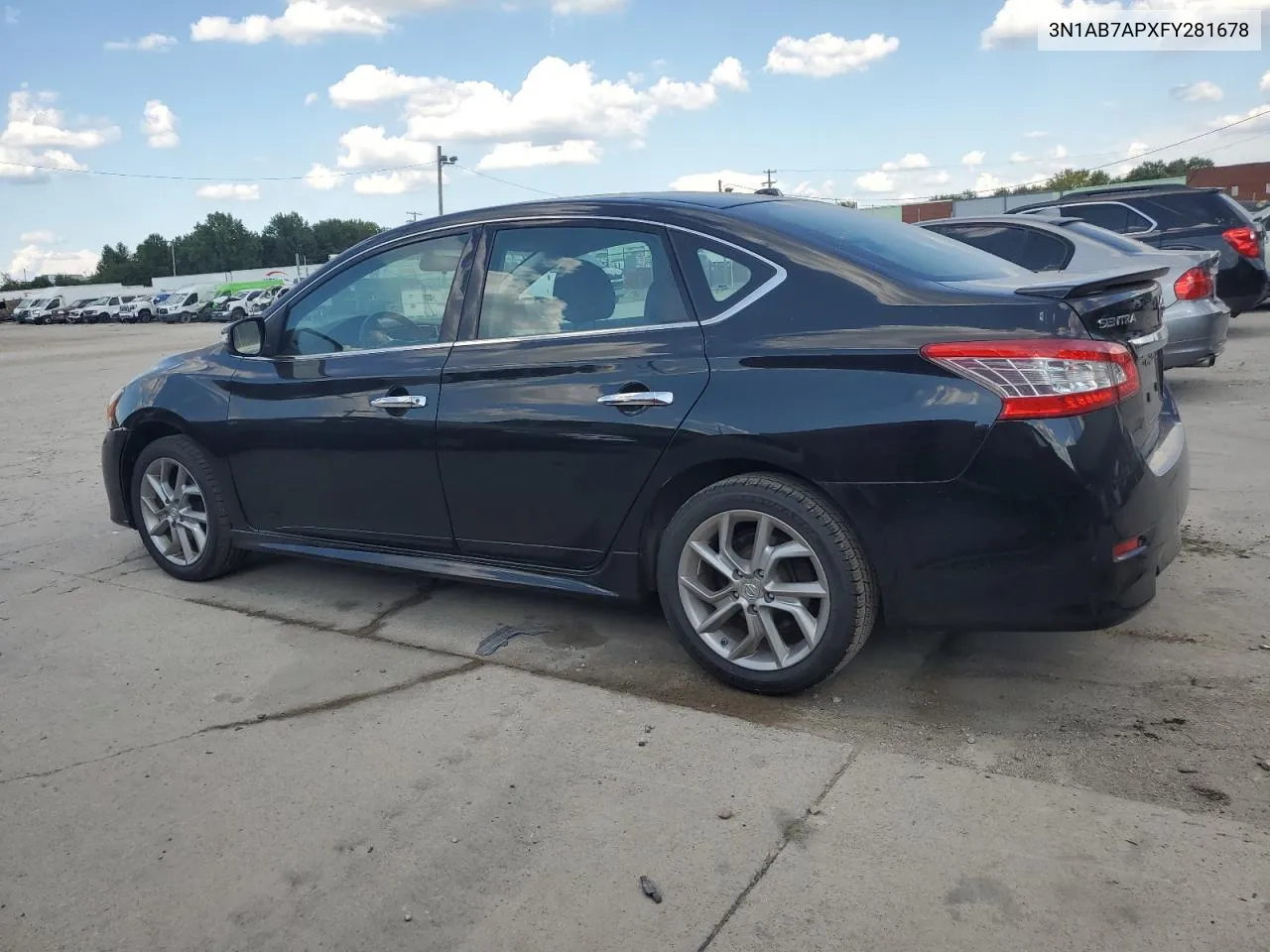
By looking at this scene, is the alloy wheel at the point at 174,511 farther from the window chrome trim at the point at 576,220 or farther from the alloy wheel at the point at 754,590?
the alloy wheel at the point at 754,590

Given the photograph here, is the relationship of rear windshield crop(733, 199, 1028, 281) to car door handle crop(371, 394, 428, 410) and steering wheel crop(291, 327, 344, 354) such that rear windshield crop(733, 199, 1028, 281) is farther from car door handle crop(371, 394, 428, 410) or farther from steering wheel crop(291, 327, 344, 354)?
steering wheel crop(291, 327, 344, 354)

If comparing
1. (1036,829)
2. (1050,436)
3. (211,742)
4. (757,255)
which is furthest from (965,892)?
(211,742)

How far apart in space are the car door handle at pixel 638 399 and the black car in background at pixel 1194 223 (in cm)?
865

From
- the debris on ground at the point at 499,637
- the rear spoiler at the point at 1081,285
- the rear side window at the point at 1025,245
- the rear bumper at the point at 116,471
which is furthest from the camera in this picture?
the rear side window at the point at 1025,245

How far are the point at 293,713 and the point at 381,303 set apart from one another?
176cm

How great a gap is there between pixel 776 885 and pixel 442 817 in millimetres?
950

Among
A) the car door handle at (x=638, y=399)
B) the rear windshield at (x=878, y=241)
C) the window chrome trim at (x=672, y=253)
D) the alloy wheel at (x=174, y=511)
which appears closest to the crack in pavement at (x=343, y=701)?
the car door handle at (x=638, y=399)

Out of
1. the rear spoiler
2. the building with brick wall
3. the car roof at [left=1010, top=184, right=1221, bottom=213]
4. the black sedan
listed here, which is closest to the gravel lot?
the black sedan

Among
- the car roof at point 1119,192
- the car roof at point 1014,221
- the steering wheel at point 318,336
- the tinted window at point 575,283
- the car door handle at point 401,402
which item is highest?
the car roof at point 1119,192

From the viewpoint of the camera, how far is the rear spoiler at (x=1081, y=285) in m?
3.19

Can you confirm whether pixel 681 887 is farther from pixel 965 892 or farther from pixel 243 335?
pixel 243 335

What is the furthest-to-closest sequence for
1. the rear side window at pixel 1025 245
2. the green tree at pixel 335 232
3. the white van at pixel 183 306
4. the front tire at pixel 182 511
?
the green tree at pixel 335 232, the white van at pixel 183 306, the rear side window at pixel 1025 245, the front tire at pixel 182 511

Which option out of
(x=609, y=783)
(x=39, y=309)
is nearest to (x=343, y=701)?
(x=609, y=783)

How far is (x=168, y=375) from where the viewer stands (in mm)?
5258
